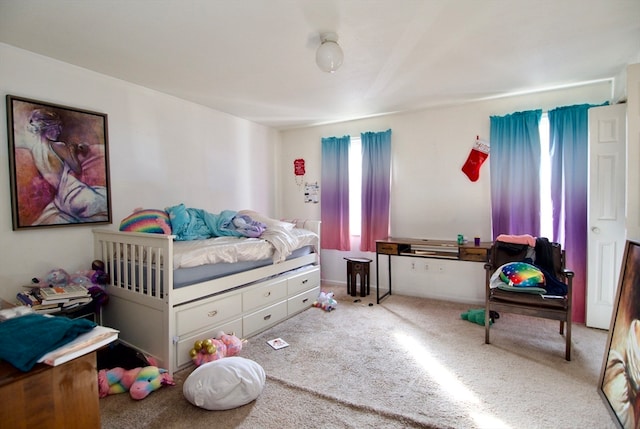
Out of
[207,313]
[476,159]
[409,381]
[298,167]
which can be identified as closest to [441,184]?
[476,159]

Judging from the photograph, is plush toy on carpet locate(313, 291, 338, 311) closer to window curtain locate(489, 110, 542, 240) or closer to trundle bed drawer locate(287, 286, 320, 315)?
trundle bed drawer locate(287, 286, 320, 315)

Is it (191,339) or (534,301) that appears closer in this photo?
(191,339)

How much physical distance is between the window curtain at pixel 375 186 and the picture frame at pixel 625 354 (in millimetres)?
2445

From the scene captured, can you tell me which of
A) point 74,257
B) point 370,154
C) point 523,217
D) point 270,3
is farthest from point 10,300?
point 523,217

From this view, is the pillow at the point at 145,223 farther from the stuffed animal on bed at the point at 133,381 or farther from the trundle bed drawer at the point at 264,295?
the stuffed animal on bed at the point at 133,381

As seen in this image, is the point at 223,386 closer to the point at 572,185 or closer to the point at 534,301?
the point at 534,301

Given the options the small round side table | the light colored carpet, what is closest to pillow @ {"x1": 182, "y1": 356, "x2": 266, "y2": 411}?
the light colored carpet

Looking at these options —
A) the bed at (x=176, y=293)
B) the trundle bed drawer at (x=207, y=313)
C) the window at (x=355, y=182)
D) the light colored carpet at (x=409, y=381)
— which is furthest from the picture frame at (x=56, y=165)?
the window at (x=355, y=182)

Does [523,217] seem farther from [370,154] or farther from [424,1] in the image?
[424,1]

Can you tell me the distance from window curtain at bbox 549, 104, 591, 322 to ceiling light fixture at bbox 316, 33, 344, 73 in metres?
2.49

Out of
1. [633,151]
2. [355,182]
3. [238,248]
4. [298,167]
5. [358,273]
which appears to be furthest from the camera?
[298,167]

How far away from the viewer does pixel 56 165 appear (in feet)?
8.11

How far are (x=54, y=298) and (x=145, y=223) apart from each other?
0.76 meters

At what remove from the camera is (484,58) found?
255cm
